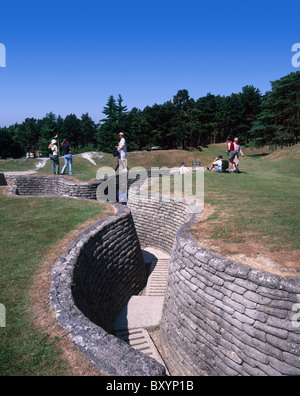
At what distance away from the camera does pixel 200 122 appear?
4600 centimetres

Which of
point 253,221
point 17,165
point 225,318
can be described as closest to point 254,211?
point 253,221

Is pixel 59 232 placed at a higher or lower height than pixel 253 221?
lower

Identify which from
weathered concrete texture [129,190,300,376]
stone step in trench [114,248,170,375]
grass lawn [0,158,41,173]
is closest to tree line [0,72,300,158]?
grass lawn [0,158,41,173]

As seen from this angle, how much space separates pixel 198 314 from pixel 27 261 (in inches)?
149

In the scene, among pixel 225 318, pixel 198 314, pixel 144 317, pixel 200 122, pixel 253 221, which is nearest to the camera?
Result: pixel 225 318

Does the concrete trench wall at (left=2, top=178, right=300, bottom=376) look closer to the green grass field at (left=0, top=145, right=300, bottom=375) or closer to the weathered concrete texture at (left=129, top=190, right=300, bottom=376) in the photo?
the weathered concrete texture at (left=129, top=190, right=300, bottom=376)

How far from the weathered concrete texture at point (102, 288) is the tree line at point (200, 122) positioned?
31.0m

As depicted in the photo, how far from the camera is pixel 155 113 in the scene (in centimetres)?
4347

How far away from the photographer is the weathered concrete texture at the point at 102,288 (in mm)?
3395

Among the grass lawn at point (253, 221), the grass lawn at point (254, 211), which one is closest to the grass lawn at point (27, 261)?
the grass lawn at point (253, 221)

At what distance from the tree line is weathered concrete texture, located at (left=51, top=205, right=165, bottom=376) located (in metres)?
31.0

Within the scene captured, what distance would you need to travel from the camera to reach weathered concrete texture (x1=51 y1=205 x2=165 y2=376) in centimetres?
339

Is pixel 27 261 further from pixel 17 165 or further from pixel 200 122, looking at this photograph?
pixel 200 122
